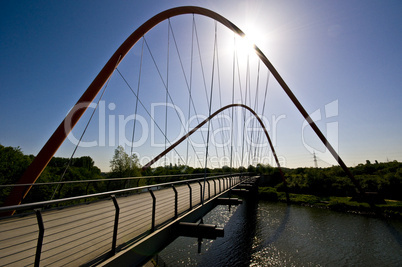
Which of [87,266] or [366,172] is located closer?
[87,266]

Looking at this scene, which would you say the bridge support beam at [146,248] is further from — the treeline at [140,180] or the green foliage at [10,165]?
the green foliage at [10,165]

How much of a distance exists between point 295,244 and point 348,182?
37981mm

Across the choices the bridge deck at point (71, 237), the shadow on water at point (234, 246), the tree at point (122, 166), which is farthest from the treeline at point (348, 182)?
the bridge deck at point (71, 237)

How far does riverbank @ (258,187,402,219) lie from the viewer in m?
33.0

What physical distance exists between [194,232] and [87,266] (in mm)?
3401

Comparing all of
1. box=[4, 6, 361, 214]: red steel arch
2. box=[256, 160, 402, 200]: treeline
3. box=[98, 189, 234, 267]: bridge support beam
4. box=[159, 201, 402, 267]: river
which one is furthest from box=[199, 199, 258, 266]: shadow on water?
box=[256, 160, 402, 200]: treeline

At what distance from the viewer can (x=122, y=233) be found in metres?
4.22

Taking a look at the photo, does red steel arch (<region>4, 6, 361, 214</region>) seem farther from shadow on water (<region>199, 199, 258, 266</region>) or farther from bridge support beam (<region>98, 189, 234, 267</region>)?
shadow on water (<region>199, 199, 258, 266</region>)

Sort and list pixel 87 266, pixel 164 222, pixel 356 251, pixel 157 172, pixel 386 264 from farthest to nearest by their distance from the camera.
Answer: pixel 157 172
pixel 356 251
pixel 386 264
pixel 164 222
pixel 87 266

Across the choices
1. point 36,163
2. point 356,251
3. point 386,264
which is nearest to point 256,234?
point 356,251

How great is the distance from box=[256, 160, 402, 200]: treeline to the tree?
41174 millimetres

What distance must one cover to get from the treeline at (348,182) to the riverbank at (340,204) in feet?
14.6

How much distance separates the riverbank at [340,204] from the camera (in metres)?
33.0

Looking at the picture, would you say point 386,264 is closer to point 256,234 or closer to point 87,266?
point 256,234
